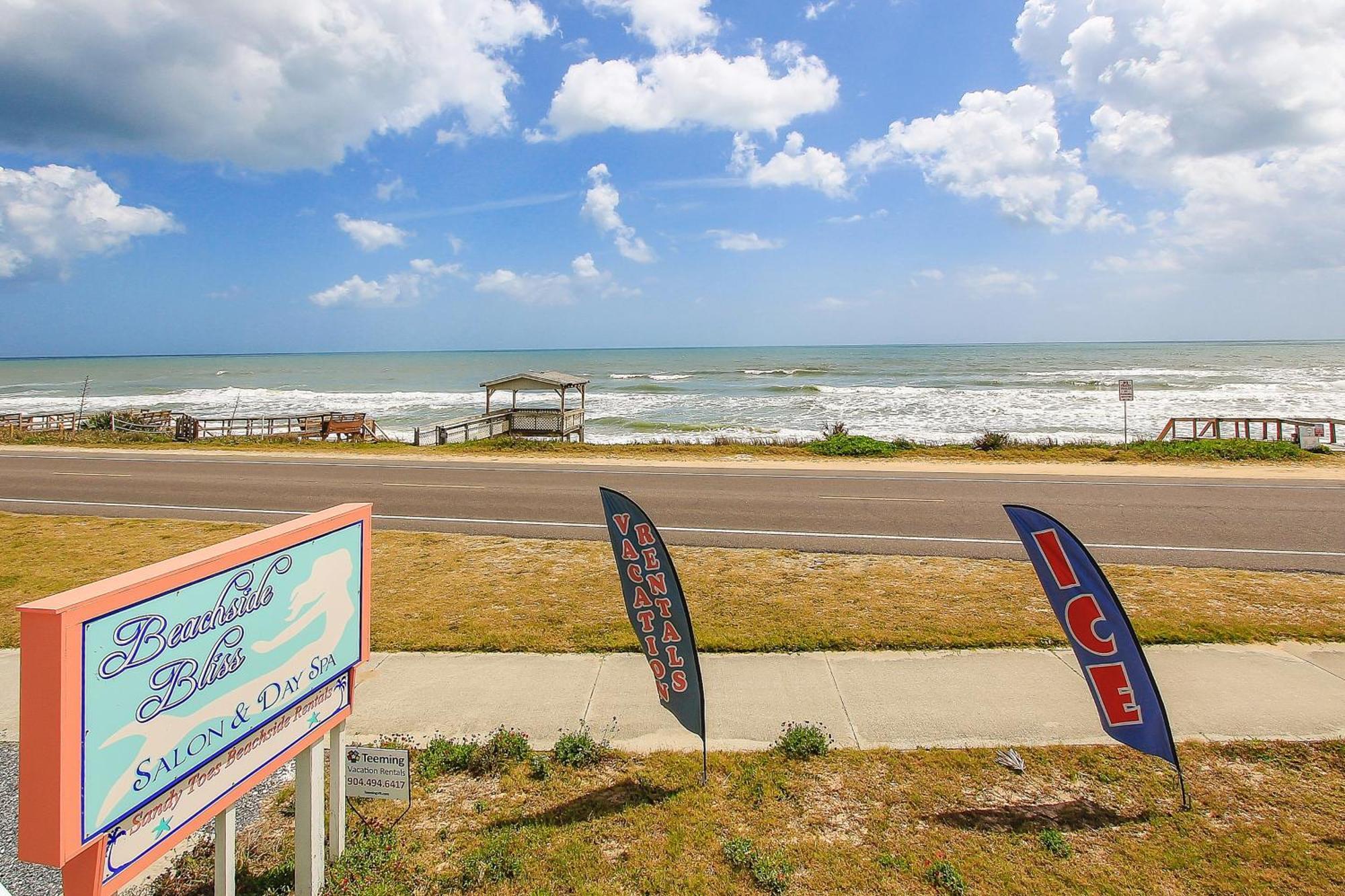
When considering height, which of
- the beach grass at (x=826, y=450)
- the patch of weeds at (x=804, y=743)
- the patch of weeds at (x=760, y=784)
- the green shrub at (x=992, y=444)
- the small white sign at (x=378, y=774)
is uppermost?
the green shrub at (x=992, y=444)

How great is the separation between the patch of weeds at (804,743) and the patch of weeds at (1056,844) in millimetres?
1588

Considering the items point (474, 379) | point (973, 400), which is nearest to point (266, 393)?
point (474, 379)

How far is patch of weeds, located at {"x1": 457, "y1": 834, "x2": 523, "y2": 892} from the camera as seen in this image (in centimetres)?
429

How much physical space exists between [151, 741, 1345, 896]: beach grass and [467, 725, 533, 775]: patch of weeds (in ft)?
0.29

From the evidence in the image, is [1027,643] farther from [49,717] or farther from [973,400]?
[973,400]

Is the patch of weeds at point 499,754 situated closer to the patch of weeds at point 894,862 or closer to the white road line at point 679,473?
the patch of weeds at point 894,862

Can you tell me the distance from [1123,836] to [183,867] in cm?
590

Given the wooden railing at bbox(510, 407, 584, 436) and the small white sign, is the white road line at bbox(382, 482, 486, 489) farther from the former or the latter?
the small white sign

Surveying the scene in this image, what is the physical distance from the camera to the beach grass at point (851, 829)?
14.0 ft

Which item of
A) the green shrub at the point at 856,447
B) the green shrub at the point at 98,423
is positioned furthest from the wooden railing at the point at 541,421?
the green shrub at the point at 98,423

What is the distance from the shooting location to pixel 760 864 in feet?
14.3

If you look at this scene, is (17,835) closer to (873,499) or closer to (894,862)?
(894,862)

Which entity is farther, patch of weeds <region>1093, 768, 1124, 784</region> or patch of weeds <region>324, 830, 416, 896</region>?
patch of weeds <region>1093, 768, 1124, 784</region>

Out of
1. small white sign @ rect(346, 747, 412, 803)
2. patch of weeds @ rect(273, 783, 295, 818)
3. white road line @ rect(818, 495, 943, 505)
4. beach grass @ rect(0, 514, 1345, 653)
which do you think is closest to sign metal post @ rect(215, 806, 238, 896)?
small white sign @ rect(346, 747, 412, 803)
